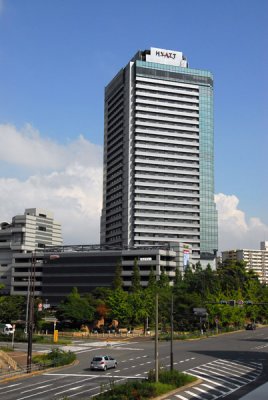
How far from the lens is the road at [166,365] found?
41.6m

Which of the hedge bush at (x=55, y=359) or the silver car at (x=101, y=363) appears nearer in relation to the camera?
the silver car at (x=101, y=363)

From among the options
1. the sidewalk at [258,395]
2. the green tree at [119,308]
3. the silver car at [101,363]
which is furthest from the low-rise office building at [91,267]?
the sidewalk at [258,395]

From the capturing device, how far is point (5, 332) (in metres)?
102

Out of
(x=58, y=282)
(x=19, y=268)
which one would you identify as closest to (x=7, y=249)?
(x=19, y=268)

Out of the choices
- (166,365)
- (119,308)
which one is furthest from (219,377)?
(119,308)

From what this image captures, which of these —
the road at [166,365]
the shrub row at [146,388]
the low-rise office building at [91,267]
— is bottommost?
the road at [166,365]

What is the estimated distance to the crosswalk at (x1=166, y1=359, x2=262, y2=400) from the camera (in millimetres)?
40619

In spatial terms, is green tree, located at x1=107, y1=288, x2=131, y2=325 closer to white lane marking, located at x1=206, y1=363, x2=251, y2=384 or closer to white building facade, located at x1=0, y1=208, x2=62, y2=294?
white lane marking, located at x1=206, y1=363, x2=251, y2=384

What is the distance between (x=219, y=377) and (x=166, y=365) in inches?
381

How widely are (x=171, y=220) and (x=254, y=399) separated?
16571 centimetres

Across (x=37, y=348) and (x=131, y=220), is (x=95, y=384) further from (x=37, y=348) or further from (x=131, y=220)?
(x=131, y=220)

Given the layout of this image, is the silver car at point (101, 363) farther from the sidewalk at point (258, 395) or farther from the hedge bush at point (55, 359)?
the sidewalk at point (258, 395)

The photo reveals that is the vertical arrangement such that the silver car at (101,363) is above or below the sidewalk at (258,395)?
below

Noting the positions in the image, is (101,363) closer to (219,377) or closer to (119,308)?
(219,377)
